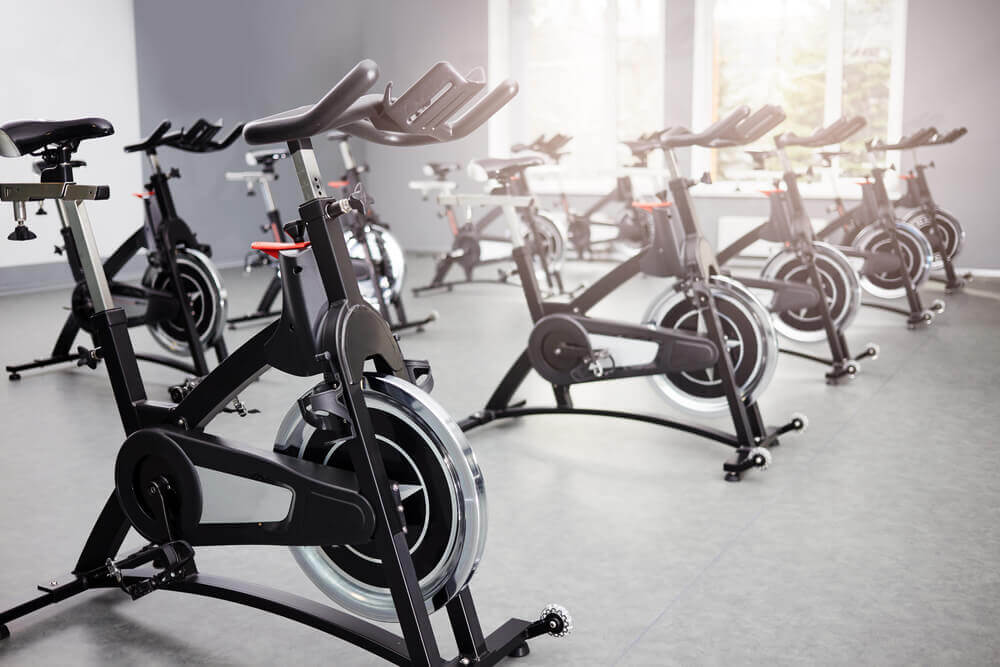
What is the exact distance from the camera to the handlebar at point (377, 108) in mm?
1542

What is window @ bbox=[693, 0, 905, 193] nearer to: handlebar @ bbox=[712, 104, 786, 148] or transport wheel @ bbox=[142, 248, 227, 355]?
handlebar @ bbox=[712, 104, 786, 148]

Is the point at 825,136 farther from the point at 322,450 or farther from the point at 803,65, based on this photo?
the point at 803,65

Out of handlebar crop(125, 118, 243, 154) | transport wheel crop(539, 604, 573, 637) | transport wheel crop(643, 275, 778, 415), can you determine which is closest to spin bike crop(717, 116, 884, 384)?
transport wheel crop(643, 275, 778, 415)

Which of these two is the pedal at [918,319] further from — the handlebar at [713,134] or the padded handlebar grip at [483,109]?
the padded handlebar grip at [483,109]

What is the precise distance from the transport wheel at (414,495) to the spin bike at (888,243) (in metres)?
4.25

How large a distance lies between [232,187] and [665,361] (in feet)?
22.4

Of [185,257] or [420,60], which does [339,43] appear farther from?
[185,257]

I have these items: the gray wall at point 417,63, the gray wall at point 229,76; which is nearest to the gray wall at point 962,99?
the gray wall at point 417,63

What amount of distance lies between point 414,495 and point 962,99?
7.78m

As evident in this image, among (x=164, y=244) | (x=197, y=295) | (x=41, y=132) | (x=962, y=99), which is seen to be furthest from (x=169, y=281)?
(x=962, y=99)

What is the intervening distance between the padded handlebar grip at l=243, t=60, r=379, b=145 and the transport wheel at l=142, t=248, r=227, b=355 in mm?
2833

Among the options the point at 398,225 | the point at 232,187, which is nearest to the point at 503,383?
the point at 232,187

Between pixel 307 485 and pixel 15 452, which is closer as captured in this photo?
pixel 307 485

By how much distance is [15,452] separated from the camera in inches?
133
